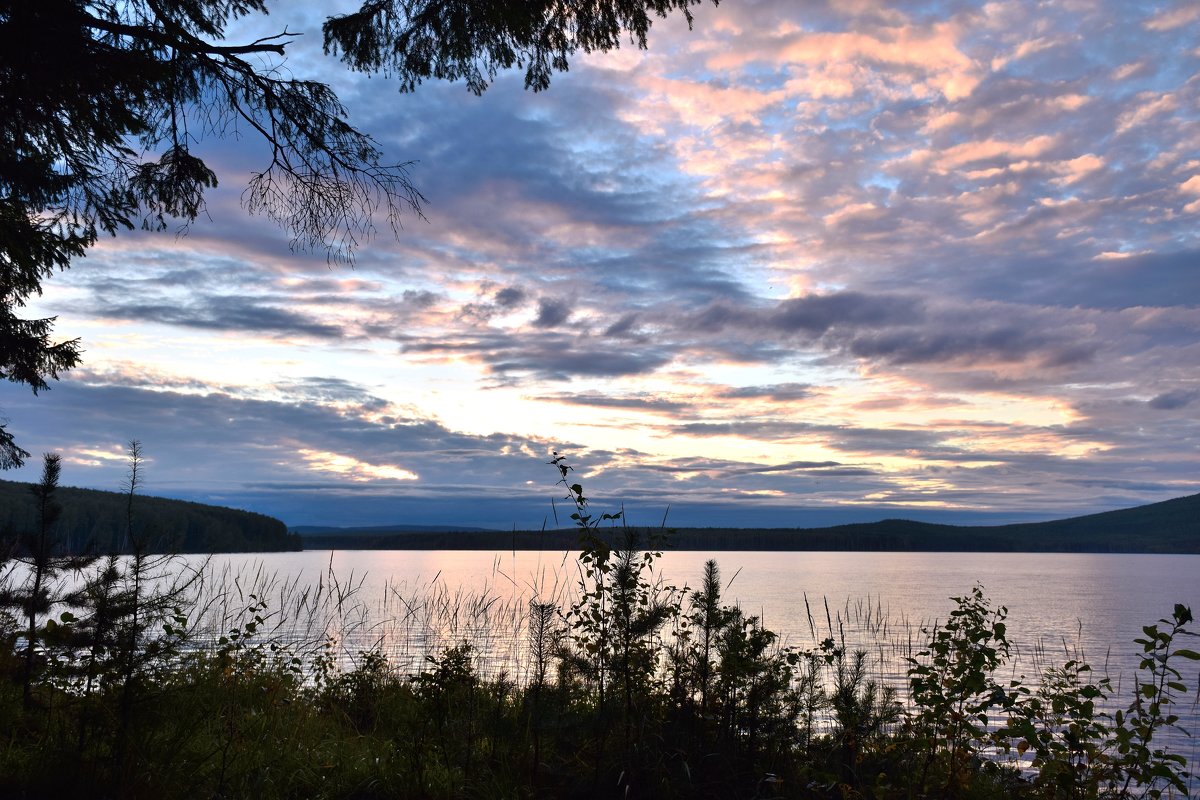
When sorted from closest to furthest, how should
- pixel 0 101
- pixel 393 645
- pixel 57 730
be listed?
pixel 57 730
pixel 0 101
pixel 393 645

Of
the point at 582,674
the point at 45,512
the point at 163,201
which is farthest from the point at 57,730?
the point at 163,201

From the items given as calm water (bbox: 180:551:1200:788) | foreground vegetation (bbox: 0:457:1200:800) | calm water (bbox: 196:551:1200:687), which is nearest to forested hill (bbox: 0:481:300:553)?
calm water (bbox: 196:551:1200:687)

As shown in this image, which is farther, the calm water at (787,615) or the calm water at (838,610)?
the calm water at (838,610)

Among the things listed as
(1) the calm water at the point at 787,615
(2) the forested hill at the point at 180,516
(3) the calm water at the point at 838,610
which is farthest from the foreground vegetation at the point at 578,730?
(2) the forested hill at the point at 180,516

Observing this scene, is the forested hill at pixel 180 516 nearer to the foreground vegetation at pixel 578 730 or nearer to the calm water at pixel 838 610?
the calm water at pixel 838 610

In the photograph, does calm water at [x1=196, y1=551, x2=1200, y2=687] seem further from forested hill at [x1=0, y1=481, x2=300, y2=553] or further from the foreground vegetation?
forested hill at [x1=0, y1=481, x2=300, y2=553]

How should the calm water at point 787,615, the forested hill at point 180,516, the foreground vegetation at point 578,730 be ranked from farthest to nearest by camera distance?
the forested hill at point 180,516 < the calm water at point 787,615 < the foreground vegetation at point 578,730

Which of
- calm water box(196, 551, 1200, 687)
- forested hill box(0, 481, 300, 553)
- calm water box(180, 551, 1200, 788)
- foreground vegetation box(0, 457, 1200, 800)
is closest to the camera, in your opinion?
foreground vegetation box(0, 457, 1200, 800)

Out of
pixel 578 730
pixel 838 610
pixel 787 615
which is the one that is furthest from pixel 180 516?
pixel 578 730

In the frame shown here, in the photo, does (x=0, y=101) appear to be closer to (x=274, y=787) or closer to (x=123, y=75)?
(x=123, y=75)

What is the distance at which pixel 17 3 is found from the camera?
5867 mm

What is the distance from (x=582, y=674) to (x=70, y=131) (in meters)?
6.48

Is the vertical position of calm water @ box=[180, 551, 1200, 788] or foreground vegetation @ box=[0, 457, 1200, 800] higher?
foreground vegetation @ box=[0, 457, 1200, 800]

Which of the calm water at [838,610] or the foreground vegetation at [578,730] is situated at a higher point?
the foreground vegetation at [578,730]
